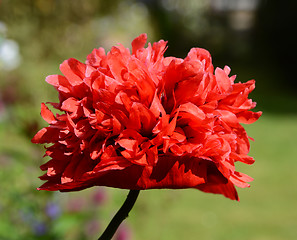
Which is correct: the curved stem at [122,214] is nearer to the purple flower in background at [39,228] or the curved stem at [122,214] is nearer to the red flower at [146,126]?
the red flower at [146,126]

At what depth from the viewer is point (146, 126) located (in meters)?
0.91

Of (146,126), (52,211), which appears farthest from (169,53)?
(146,126)

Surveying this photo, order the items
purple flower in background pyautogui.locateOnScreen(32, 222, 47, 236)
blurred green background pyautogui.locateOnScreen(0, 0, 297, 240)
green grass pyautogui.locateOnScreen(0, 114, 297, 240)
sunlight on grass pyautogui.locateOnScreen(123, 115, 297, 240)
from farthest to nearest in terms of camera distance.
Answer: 1. sunlight on grass pyautogui.locateOnScreen(123, 115, 297, 240)
2. green grass pyautogui.locateOnScreen(0, 114, 297, 240)
3. blurred green background pyautogui.locateOnScreen(0, 0, 297, 240)
4. purple flower in background pyautogui.locateOnScreen(32, 222, 47, 236)

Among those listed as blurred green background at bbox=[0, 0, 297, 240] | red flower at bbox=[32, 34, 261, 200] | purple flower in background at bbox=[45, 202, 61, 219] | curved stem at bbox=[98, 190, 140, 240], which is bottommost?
blurred green background at bbox=[0, 0, 297, 240]

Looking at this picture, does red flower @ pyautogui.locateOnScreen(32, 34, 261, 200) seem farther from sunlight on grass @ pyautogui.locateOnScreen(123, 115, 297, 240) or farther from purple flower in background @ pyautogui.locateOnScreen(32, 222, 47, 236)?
sunlight on grass @ pyautogui.locateOnScreen(123, 115, 297, 240)

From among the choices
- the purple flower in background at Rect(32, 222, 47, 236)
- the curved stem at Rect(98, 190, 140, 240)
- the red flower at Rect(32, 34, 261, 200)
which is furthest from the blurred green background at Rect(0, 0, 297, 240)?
the curved stem at Rect(98, 190, 140, 240)

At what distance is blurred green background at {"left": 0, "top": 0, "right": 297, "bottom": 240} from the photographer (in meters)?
2.96

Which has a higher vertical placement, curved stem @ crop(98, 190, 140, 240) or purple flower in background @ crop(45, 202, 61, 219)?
curved stem @ crop(98, 190, 140, 240)

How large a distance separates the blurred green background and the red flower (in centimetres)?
148

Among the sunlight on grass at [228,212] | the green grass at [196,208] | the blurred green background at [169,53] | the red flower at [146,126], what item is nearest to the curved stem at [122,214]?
the red flower at [146,126]

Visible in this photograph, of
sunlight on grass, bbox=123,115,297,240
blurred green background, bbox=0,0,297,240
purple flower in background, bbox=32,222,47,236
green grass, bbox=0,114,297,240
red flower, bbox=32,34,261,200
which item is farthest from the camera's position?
sunlight on grass, bbox=123,115,297,240

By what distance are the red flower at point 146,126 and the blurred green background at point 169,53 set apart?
1476 mm

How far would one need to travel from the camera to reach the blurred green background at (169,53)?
9.70ft

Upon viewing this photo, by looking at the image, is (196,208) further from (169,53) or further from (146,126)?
(169,53)
